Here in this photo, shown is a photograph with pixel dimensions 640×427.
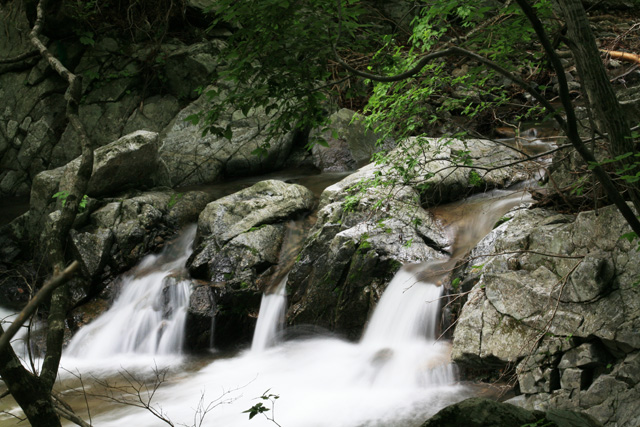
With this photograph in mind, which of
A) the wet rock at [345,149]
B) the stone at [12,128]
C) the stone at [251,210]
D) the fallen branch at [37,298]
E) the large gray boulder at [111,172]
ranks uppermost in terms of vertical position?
the stone at [12,128]

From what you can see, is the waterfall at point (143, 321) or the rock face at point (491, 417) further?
the waterfall at point (143, 321)

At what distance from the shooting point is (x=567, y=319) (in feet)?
12.7

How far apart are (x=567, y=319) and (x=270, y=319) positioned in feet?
13.6

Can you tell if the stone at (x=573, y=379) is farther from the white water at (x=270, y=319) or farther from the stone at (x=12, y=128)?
the stone at (x=12, y=128)

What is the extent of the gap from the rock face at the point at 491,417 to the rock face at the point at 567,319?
966 mm

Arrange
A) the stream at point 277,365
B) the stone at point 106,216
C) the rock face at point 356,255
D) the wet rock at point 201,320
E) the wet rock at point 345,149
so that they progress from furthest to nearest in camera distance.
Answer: the wet rock at point 345,149 < the stone at point 106,216 < the wet rock at point 201,320 < the rock face at point 356,255 < the stream at point 277,365

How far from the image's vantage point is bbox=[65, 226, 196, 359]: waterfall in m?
7.25

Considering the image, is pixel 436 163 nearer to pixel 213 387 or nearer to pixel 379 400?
pixel 379 400

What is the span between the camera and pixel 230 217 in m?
8.46

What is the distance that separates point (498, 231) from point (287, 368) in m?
2.97

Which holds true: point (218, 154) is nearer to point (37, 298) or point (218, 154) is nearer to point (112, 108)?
point (112, 108)

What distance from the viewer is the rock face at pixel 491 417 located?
2.47 meters

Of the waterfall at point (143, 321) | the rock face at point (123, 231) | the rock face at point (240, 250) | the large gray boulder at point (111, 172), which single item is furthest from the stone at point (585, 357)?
the large gray boulder at point (111, 172)

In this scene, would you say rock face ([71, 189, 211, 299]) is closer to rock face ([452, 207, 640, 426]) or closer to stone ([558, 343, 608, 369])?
rock face ([452, 207, 640, 426])
